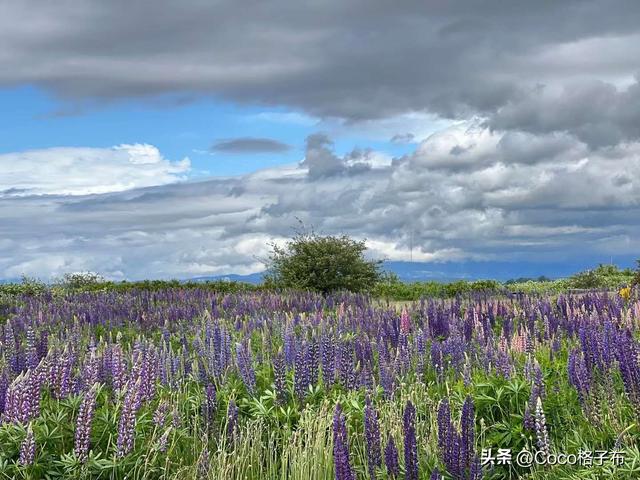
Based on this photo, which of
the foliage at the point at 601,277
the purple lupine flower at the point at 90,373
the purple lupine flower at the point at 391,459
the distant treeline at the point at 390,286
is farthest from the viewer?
the foliage at the point at 601,277

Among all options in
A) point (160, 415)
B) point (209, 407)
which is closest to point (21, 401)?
point (160, 415)

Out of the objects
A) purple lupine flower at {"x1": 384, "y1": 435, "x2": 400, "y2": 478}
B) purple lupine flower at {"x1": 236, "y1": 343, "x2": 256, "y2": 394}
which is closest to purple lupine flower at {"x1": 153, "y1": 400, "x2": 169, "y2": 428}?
purple lupine flower at {"x1": 236, "y1": 343, "x2": 256, "y2": 394}

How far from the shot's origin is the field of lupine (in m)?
6.03

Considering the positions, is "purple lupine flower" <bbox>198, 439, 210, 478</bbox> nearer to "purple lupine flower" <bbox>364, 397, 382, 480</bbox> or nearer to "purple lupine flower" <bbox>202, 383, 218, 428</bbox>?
"purple lupine flower" <bbox>202, 383, 218, 428</bbox>

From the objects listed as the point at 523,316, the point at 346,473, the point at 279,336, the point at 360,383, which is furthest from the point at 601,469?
the point at 523,316

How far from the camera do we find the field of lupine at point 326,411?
6.03 meters

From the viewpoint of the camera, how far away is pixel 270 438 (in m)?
7.39

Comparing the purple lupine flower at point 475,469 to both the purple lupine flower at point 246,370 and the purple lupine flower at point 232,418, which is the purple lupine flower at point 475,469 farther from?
the purple lupine flower at point 246,370

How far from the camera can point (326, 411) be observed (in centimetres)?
750

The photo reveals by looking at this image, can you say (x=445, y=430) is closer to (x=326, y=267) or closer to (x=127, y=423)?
(x=127, y=423)

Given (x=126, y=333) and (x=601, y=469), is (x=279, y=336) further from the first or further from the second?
(x=601, y=469)

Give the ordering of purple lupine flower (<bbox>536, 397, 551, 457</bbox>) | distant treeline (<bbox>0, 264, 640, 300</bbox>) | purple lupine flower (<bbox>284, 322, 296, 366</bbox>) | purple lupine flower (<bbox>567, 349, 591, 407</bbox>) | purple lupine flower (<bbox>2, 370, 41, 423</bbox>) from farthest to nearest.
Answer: distant treeline (<bbox>0, 264, 640, 300</bbox>) < purple lupine flower (<bbox>284, 322, 296, 366</bbox>) < purple lupine flower (<bbox>567, 349, 591, 407</bbox>) < purple lupine flower (<bbox>2, 370, 41, 423</bbox>) < purple lupine flower (<bbox>536, 397, 551, 457</bbox>)

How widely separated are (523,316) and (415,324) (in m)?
2.06

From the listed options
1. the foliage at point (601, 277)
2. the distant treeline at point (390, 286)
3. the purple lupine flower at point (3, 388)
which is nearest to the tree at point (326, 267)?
the distant treeline at point (390, 286)
